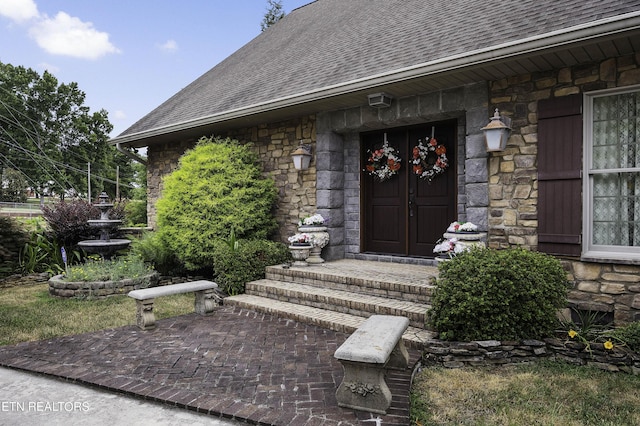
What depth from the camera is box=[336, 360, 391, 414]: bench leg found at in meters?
2.88

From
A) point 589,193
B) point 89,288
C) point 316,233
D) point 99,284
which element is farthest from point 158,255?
point 589,193

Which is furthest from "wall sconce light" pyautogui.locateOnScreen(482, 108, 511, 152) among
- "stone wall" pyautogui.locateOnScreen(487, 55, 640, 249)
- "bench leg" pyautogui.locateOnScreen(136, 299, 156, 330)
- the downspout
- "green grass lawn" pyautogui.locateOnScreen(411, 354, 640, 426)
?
the downspout

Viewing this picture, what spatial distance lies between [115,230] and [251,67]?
4612 mm

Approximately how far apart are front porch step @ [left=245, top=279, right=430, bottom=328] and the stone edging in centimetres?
57

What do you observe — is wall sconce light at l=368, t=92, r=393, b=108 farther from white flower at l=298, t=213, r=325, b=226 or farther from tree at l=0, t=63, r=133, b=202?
tree at l=0, t=63, r=133, b=202

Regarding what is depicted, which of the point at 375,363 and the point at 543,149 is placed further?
the point at 543,149

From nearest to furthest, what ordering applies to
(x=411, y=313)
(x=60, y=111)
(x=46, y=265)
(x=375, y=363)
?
1. (x=375, y=363)
2. (x=411, y=313)
3. (x=46, y=265)
4. (x=60, y=111)

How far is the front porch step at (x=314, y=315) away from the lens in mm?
4160

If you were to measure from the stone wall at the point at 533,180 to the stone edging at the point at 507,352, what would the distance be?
2.89ft

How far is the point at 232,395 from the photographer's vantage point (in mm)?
3145

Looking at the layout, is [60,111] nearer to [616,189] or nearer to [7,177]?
[7,177]

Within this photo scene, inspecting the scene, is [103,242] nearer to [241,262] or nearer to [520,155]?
[241,262]

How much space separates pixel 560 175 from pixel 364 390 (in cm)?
330

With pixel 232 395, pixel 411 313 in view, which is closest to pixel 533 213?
pixel 411 313
